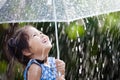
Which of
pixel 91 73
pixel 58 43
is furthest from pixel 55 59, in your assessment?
pixel 91 73

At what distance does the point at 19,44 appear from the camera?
475cm

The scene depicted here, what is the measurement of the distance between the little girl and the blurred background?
0.18 metres

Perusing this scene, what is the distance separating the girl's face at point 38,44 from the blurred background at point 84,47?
0.90 feet

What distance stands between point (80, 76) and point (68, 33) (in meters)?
0.67

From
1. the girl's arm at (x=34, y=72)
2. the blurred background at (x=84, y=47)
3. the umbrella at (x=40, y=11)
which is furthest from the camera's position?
the blurred background at (x=84, y=47)

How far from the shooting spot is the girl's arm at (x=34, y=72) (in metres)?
4.69

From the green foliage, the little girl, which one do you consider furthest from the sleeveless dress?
the green foliage

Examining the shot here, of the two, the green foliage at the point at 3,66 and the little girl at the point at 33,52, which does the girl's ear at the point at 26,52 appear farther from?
the green foliage at the point at 3,66

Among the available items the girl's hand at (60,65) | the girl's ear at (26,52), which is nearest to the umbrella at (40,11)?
the girl's ear at (26,52)

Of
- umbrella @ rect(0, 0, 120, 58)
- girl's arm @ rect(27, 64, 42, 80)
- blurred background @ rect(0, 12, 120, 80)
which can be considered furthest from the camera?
blurred background @ rect(0, 12, 120, 80)

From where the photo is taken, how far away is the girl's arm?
4.69 m

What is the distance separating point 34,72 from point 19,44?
0.35m

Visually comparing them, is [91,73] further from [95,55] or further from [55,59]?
[55,59]

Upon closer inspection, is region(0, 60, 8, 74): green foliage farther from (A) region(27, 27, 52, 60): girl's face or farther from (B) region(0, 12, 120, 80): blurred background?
(A) region(27, 27, 52, 60): girl's face
